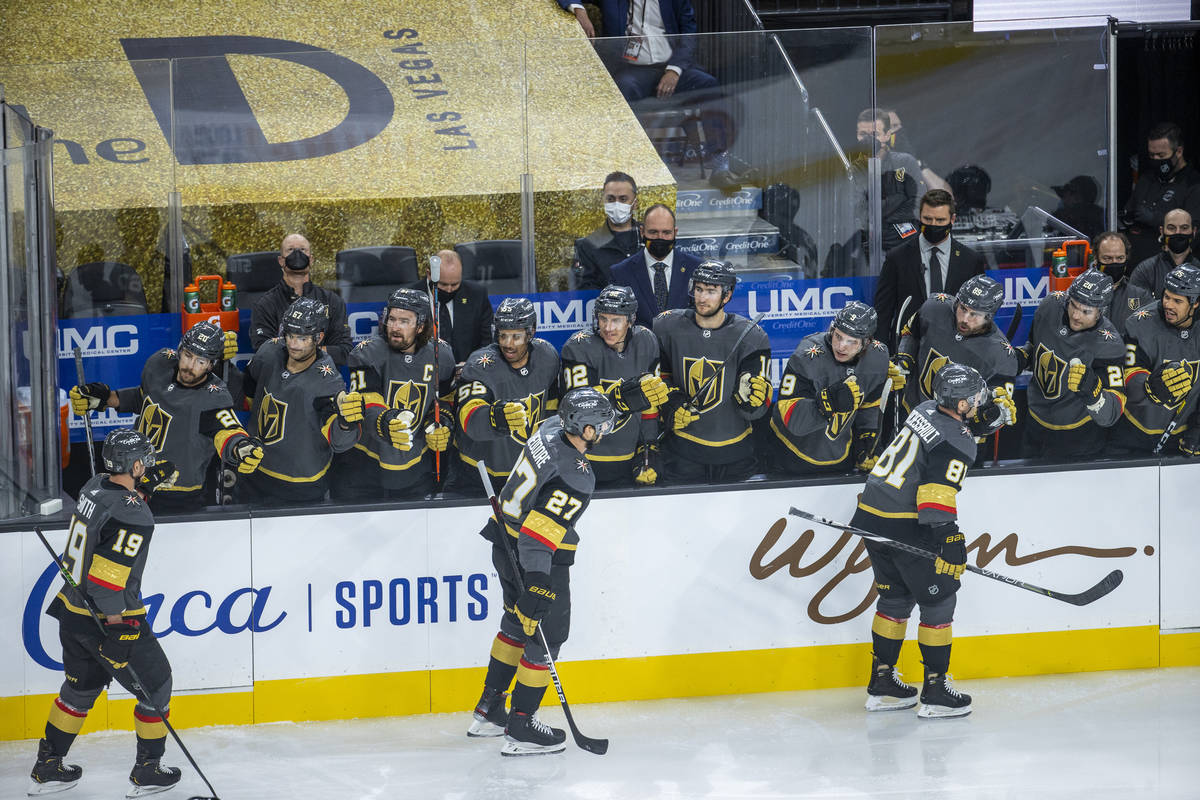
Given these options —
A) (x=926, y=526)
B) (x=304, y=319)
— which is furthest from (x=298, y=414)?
(x=926, y=526)

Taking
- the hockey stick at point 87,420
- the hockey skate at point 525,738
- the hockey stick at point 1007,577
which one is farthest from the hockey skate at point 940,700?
the hockey stick at point 87,420

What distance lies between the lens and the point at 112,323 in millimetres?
7602

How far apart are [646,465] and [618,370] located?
470 mm

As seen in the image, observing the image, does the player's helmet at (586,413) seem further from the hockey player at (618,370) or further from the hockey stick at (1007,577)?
the hockey stick at (1007,577)

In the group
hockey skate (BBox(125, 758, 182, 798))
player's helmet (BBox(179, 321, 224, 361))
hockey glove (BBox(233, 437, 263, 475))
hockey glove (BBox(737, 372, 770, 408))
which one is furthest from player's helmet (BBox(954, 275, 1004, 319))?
hockey skate (BBox(125, 758, 182, 798))

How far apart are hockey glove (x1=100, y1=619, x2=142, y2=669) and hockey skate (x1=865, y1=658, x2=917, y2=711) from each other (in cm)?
329

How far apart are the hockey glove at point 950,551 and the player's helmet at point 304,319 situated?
291cm

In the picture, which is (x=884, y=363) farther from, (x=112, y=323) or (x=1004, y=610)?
(x=112, y=323)

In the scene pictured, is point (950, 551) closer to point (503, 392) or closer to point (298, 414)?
point (503, 392)

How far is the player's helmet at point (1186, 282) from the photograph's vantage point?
750cm

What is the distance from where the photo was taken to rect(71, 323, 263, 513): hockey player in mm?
6793

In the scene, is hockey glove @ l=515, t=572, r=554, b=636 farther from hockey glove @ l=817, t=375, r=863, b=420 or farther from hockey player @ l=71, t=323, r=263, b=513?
hockey glove @ l=817, t=375, r=863, b=420

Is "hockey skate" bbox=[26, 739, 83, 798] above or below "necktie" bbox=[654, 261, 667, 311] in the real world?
below
